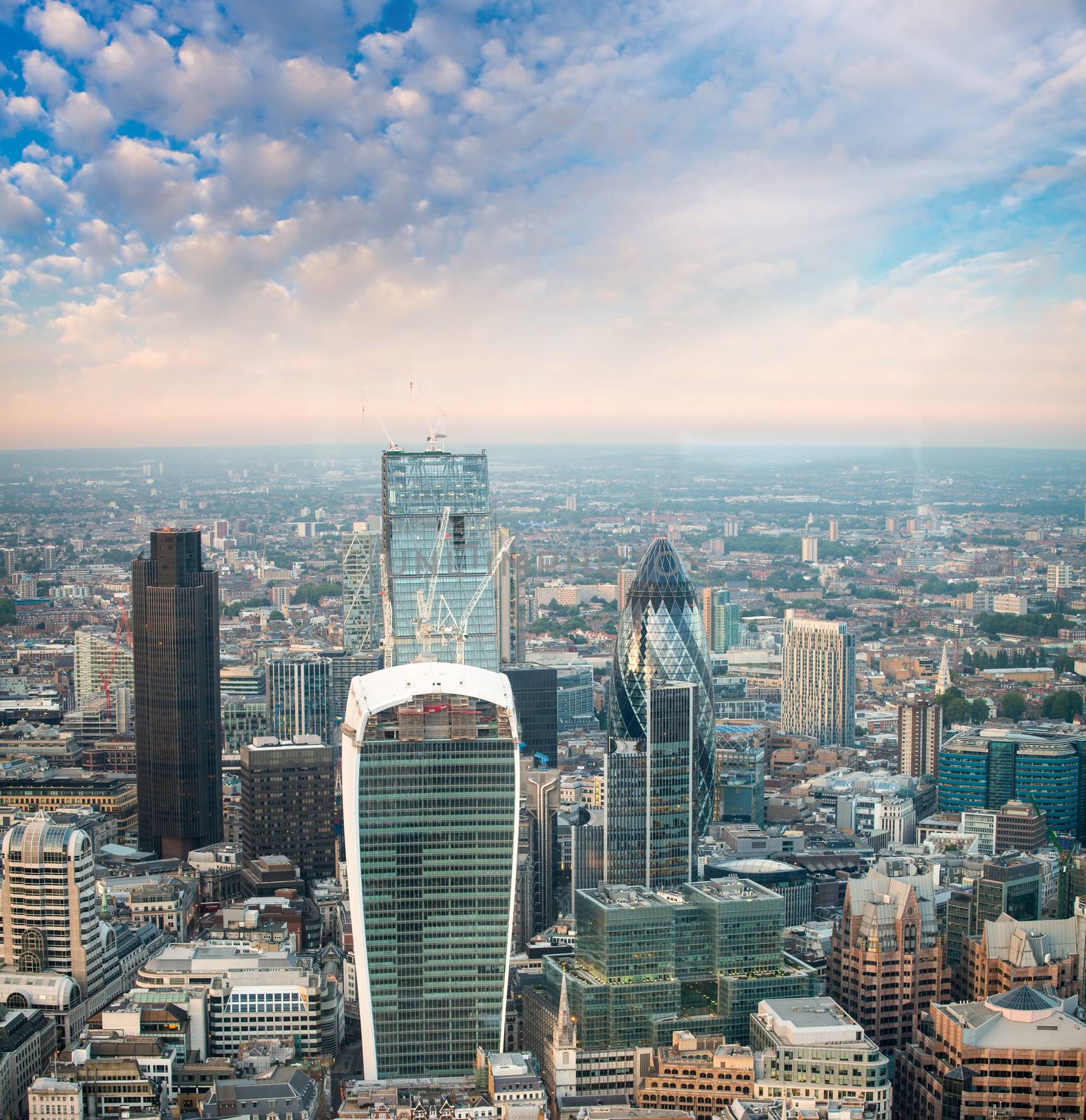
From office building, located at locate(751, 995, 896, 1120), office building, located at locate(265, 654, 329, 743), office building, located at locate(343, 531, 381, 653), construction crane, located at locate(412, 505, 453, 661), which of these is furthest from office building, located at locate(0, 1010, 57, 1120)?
office building, located at locate(343, 531, 381, 653)

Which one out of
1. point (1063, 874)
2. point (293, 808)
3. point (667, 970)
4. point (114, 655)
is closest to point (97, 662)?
point (114, 655)

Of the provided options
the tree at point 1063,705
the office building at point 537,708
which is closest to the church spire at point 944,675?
the tree at point 1063,705

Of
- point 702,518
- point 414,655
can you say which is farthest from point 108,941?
point 702,518

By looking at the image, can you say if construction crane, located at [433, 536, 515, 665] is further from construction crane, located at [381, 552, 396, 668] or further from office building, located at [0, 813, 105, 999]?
office building, located at [0, 813, 105, 999]

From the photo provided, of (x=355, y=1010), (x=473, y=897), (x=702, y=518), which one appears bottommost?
(x=355, y=1010)

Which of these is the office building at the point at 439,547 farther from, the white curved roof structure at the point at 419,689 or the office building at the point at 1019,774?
the white curved roof structure at the point at 419,689

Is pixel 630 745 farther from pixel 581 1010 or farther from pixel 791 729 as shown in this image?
pixel 791 729
